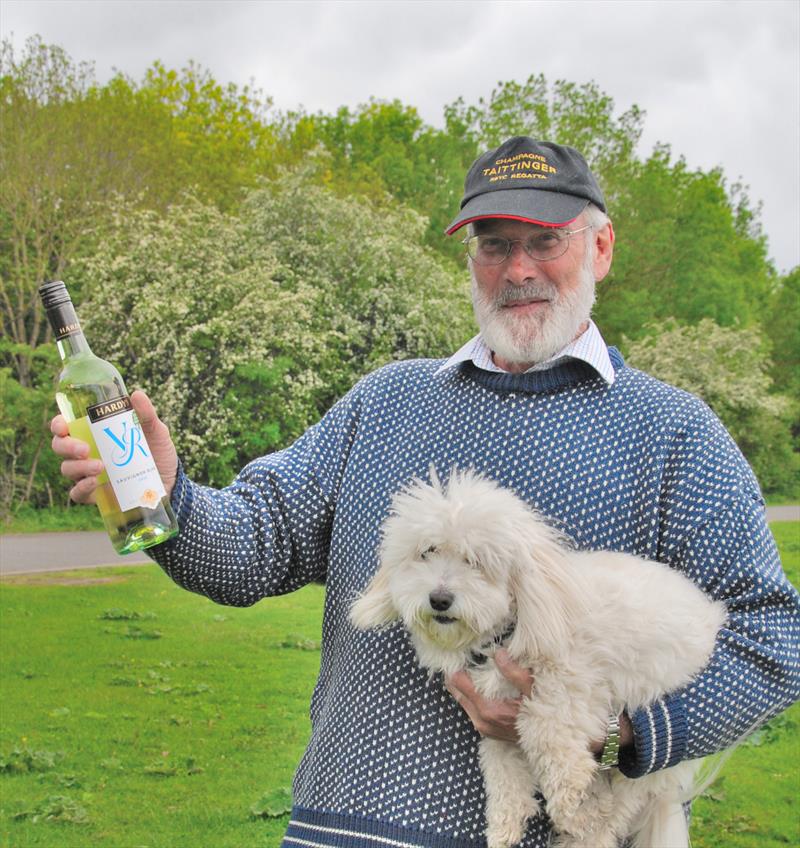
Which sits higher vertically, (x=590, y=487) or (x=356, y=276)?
(x=356, y=276)

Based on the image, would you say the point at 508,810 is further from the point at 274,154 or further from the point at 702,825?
the point at 274,154

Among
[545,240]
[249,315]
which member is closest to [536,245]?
[545,240]

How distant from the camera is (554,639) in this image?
233 centimetres

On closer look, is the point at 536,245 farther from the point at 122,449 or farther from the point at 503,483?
Result: the point at 122,449

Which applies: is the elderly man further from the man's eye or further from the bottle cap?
the bottle cap

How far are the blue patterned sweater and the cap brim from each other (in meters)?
0.41

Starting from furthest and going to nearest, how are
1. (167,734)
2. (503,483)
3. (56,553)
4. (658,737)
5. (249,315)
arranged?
(249,315), (56,553), (167,734), (503,483), (658,737)

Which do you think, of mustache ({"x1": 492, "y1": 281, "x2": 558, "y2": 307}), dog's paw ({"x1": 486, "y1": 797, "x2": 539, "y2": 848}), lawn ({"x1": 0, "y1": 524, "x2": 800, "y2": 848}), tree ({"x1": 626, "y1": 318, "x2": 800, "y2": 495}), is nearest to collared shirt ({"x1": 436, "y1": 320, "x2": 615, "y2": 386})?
mustache ({"x1": 492, "y1": 281, "x2": 558, "y2": 307})

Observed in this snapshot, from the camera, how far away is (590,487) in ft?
8.29

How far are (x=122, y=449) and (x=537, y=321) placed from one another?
120cm

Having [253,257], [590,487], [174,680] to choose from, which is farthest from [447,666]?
[253,257]

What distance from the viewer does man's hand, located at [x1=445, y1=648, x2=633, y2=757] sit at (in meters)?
2.36

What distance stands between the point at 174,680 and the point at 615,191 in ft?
96.8

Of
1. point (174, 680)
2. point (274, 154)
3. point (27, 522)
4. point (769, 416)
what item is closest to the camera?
point (174, 680)
